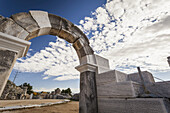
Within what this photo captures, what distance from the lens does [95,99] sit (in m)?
2.44

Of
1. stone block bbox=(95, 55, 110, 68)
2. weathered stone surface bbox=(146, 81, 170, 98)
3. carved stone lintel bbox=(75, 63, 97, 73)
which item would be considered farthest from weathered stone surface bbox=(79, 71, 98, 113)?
weathered stone surface bbox=(146, 81, 170, 98)

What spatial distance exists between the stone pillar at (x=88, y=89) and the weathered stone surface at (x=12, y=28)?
72.7 inches

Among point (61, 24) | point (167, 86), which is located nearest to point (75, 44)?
point (61, 24)

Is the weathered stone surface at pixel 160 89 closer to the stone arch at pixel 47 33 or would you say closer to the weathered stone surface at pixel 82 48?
the stone arch at pixel 47 33

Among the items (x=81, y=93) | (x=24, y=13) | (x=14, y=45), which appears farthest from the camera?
(x=81, y=93)

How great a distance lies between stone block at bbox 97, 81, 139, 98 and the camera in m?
1.81

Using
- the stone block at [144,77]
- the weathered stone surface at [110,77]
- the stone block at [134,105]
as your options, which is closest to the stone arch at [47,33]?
the weathered stone surface at [110,77]

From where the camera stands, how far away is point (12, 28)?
1.73 metres

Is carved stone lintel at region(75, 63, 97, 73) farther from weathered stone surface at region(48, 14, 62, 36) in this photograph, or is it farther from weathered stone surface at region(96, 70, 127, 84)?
weathered stone surface at region(48, 14, 62, 36)

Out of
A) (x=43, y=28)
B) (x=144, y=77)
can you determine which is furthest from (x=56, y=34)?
(x=144, y=77)

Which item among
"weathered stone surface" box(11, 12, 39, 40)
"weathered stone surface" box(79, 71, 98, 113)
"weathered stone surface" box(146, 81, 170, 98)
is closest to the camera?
"weathered stone surface" box(11, 12, 39, 40)

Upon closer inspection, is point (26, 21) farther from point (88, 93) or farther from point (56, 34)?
point (88, 93)

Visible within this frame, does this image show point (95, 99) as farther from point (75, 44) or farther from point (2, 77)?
point (2, 77)

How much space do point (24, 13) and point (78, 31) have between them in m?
1.63
